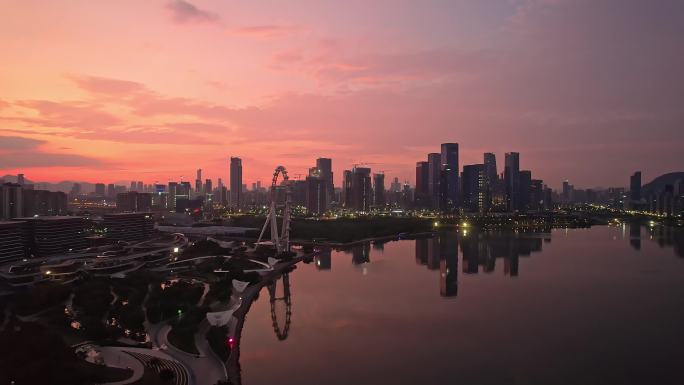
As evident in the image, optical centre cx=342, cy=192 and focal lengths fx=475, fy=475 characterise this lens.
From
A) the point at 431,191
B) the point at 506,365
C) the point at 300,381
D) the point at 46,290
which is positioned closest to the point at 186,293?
the point at 46,290

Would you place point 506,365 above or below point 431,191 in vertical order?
below

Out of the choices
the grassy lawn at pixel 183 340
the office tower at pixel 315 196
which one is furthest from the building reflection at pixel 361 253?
the office tower at pixel 315 196

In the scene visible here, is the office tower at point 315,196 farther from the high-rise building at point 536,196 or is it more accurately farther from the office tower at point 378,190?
the high-rise building at point 536,196

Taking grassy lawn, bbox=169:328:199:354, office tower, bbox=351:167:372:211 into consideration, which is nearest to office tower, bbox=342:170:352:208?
office tower, bbox=351:167:372:211

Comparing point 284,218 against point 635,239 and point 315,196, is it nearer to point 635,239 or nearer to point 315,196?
point 635,239

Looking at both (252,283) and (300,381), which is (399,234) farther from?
(300,381)

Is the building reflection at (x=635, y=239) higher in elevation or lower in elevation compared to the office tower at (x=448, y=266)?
higher
